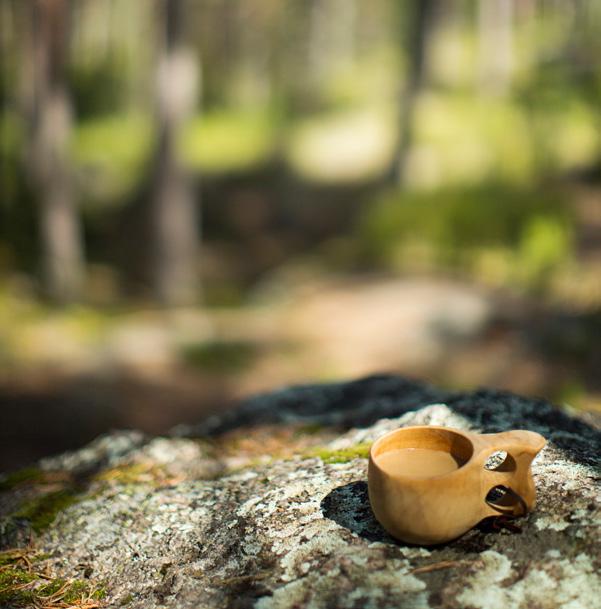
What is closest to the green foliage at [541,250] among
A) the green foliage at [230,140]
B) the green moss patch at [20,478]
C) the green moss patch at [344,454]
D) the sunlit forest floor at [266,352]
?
the sunlit forest floor at [266,352]

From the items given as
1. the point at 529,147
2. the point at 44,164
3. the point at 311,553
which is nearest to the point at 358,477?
the point at 311,553

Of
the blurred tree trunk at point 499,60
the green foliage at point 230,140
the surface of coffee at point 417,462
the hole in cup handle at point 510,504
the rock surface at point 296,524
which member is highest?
the blurred tree trunk at point 499,60

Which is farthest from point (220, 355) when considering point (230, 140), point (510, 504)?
point (230, 140)

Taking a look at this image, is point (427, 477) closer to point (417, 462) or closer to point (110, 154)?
point (417, 462)

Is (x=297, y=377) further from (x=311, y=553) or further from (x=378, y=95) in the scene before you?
(x=378, y=95)

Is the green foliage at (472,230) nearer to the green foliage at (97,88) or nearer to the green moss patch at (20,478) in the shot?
the green moss patch at (20,478)
